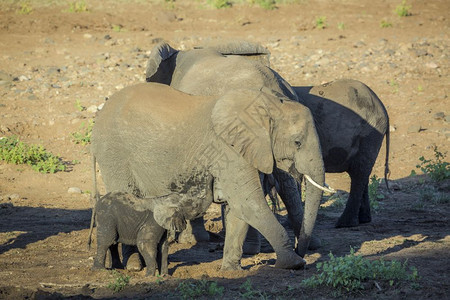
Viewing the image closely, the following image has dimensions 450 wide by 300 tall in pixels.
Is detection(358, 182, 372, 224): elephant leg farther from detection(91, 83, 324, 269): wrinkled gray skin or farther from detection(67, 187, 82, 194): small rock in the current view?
detection(67, 187, 82, 194): small rock

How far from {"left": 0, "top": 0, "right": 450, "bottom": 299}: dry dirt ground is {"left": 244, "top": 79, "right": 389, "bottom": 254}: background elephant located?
1.24 ft

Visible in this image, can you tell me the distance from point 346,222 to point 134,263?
3.22m

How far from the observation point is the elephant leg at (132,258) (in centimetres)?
711

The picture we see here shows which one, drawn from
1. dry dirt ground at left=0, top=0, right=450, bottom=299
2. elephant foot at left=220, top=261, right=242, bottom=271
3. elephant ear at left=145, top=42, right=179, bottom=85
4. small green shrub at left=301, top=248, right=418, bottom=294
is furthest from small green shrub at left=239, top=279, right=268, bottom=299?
elephant ear at left=145, top=42, right=179, bottom=85

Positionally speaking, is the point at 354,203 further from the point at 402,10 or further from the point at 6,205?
the point at 402,10

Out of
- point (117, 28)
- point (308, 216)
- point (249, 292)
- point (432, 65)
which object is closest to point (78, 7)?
point (117, 28)

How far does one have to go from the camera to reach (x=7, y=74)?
14289mm

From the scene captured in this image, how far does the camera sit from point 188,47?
16500mm

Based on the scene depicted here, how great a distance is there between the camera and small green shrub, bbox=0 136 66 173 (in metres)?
11.2

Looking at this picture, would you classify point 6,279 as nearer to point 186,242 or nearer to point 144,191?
point 144,191

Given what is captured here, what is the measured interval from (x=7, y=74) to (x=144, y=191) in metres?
8.08

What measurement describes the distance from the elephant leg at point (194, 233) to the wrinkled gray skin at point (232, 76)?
4.37 feet

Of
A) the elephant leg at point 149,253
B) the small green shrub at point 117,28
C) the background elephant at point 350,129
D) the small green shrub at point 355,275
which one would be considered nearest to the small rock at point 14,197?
the elephant leg at point 149,253

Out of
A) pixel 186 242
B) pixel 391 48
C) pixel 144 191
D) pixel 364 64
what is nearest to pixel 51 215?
pixel 186 242
